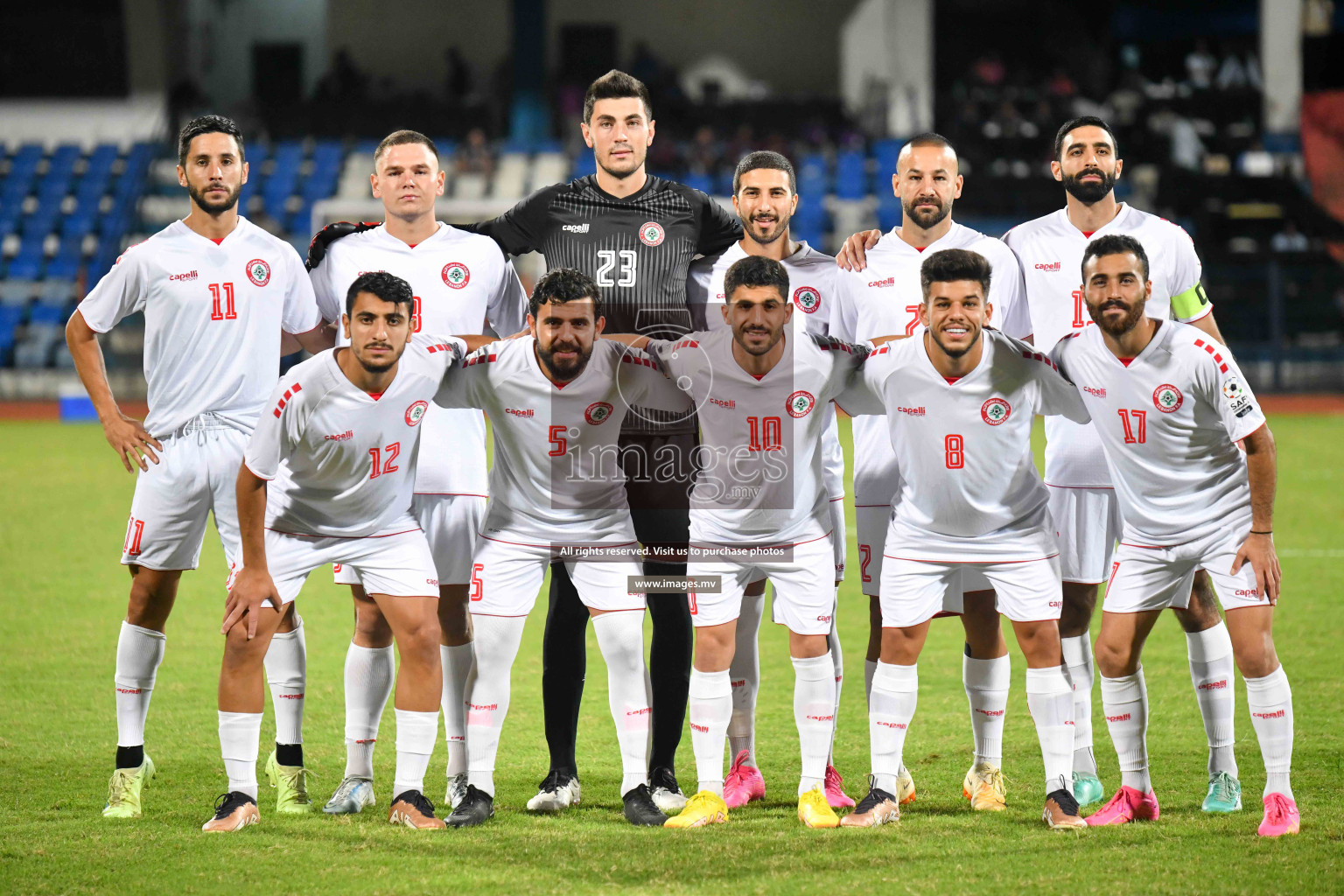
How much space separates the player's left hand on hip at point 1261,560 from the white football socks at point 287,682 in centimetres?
325

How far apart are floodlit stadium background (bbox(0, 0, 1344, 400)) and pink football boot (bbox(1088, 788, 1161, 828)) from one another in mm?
15967

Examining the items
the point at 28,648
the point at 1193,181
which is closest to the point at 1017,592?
the point at 28,648

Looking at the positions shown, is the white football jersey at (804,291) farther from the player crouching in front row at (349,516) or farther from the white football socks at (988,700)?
the player crouching in front row at (349,516)

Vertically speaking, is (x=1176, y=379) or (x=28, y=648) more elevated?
(x=1176, y=379)

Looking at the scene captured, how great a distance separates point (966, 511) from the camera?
4566mm

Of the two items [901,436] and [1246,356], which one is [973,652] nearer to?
[901,436]

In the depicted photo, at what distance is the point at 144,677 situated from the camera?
197 inches

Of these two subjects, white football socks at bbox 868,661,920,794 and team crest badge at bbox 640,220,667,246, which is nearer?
white football socks at bbox 868,661,920,794

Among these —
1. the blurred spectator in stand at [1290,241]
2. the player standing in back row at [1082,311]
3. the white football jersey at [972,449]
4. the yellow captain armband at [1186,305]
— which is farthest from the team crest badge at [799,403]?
the blurred spectator in stand at [1290,241]

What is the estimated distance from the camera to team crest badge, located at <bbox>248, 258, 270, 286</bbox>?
507 cm

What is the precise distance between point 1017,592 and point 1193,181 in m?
20.2

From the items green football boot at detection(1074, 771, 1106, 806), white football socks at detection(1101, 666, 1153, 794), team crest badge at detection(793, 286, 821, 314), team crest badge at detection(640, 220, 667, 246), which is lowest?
green football boot at detection(1074, 771, 1106, 806)

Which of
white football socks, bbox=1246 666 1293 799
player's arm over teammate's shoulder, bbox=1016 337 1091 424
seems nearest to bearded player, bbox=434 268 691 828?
player's arm over teammate's shoulder, bbox=1016 337 1091 424

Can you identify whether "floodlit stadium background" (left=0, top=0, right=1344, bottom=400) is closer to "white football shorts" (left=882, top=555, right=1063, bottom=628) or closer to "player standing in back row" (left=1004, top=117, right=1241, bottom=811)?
"player standing in back row" (left=1004, top=117, right=1241, bottom=811)
